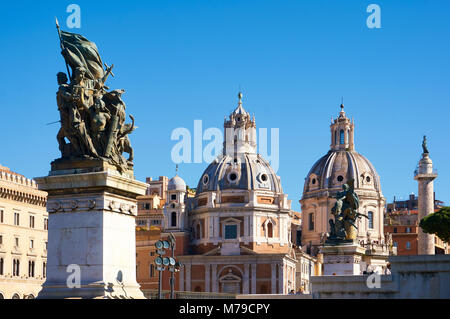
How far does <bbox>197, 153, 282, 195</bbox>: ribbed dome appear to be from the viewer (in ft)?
392

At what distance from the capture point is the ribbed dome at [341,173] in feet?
431

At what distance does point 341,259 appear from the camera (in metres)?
35.8

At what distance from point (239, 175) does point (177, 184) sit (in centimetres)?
942

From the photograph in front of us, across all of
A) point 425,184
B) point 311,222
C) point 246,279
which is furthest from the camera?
point 311,222

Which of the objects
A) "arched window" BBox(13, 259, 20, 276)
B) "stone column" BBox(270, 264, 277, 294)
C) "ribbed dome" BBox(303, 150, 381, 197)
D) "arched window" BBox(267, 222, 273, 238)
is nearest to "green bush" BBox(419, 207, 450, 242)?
"stone column" BBox(270, 264, 277, 294)

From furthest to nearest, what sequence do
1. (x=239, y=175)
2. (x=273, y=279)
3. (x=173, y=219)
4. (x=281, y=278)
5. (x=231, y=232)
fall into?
(x=173, y=219) → (x=239, y=175) → (x=231, y=232) → (x=273, y=279) → (x=281, y=278)

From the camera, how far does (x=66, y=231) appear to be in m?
17.2

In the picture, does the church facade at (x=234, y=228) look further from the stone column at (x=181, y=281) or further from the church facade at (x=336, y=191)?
the church facade at (x=336, y=191)

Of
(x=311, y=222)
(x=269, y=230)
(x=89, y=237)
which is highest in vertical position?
(x=311, y=222)

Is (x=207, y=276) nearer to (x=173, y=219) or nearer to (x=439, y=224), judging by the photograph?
(x=173, y=219)

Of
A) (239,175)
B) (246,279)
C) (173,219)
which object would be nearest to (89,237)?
(246,279)

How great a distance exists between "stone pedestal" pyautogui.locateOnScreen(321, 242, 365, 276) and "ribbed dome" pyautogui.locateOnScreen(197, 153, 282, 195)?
82.5m
